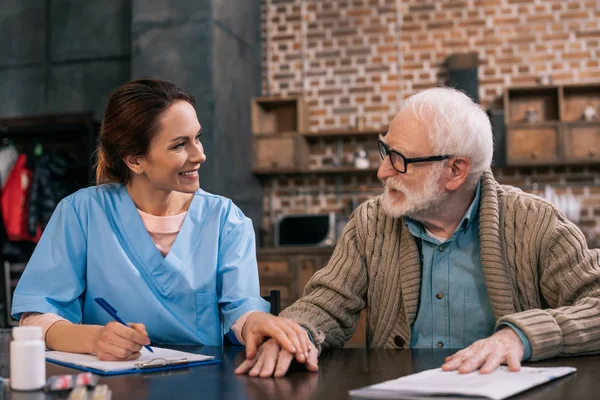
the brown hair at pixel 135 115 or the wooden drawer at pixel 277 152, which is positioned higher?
the wooden drawer at pixel 277 152

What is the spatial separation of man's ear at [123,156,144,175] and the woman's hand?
0.71 m

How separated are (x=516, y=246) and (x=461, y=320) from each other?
0.77 feet

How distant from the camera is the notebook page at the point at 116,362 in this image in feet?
4.54

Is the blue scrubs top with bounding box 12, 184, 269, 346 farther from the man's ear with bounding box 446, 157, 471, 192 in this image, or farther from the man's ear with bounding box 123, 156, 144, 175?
the man's ear with bounding box 446, 157, 471, 192

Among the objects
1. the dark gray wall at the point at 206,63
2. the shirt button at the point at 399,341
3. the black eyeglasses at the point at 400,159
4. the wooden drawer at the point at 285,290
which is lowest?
the wooden drawer at the point at 285,290

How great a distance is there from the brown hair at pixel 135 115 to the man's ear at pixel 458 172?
80cm

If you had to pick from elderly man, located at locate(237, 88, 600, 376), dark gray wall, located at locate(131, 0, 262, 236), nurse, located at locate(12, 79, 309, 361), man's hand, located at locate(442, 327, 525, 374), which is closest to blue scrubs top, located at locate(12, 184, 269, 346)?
nurse, located at locate(12, 79, 309, 361)

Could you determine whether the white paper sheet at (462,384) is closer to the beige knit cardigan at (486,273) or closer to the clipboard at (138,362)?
the beige knit cardigan at (486,273)

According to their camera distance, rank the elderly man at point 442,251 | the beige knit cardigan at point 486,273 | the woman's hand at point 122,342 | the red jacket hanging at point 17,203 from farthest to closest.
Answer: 1. the red jacket hanging at point 17,203
2. the elderly man at point 442,251
3. the beige knit cardigan at point 486,273
4. the woman's hand at point 122,342

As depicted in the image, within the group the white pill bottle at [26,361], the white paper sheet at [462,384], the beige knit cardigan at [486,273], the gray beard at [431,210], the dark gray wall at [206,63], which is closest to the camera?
the white paper sheet at [462,384]

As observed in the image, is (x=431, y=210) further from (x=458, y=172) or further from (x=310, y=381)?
(x=310, y=381)

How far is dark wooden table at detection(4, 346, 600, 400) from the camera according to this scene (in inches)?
44.6

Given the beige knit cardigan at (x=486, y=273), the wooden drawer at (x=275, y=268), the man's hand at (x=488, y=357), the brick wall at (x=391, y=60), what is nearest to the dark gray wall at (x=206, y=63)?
the wooden drawer at (x=275, y=268)

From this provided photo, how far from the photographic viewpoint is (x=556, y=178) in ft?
18.7
